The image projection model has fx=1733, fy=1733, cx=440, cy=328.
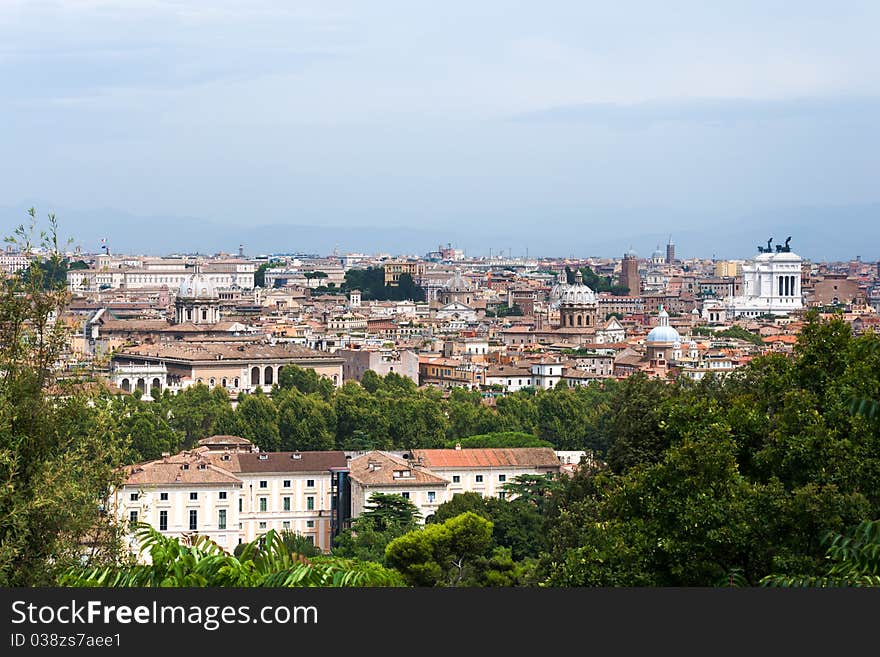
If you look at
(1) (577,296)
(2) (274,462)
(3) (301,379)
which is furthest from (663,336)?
(2) (274,462)

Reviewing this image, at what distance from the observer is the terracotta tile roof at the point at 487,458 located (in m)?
26.1

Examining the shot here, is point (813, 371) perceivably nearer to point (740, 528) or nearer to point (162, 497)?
point (740, 528)

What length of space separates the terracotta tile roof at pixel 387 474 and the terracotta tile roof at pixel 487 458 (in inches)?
37.8

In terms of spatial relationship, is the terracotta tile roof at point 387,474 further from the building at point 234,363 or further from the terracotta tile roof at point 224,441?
the building at point 234,363

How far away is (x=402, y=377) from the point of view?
46.0 m

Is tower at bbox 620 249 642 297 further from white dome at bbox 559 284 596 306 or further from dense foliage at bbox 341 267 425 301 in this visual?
white dome at bbox 559 284 596 306

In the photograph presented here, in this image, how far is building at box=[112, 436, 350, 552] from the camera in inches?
901

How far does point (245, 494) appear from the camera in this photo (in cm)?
2420

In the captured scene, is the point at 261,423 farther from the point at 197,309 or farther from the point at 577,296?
the point at 577,296

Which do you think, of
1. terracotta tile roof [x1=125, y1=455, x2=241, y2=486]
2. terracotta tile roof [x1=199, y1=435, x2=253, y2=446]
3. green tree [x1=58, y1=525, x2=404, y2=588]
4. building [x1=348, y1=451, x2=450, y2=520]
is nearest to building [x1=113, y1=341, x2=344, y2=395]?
terracotta tile roof [x1=199, y1=435, x2=253, y2=446]

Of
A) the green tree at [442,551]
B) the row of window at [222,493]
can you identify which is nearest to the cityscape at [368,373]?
the row of window at [222,493]

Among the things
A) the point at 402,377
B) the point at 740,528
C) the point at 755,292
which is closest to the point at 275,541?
the point at 740,528

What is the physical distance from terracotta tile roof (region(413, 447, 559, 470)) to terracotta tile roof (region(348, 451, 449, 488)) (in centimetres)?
96

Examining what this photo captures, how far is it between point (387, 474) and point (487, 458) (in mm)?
2852
